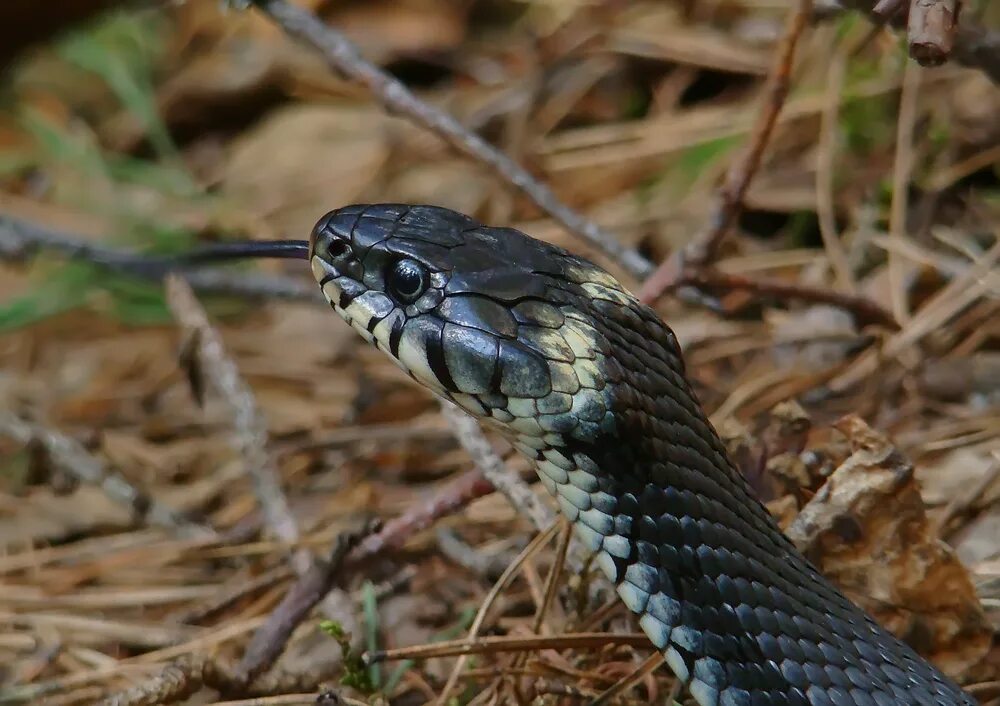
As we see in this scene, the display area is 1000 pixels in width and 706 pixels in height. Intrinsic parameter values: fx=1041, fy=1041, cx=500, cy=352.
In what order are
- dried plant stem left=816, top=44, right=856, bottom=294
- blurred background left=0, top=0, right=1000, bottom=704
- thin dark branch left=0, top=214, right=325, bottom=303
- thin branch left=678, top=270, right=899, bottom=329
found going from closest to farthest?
1. blurred background left=0, top=0, right=1000, bottom=704
2. thin branch left=678, top=270, right=899, bottom=329
3. dried plant stem left=816, top=44, right=856, bottom=294
4. thin dark branch left=0, top=214, right=325, bottom=303

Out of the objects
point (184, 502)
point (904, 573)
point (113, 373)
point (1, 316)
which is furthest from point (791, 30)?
point (1, 316)

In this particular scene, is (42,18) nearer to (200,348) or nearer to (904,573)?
(200,348)

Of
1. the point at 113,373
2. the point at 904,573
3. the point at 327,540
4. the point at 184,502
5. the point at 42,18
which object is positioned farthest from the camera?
the point at 113,373

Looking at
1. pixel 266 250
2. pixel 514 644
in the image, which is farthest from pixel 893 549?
pixel 266 250

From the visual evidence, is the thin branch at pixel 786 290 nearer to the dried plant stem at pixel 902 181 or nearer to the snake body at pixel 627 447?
the dried plant stem at pixel 902 181

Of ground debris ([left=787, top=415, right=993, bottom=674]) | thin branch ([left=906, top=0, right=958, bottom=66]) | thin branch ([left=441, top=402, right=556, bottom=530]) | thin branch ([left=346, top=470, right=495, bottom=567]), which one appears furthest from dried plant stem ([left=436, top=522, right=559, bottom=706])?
thin branch ([left=906, top=0, right=958, bottom=66])

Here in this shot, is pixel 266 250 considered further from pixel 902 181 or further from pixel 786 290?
pixel 902 181

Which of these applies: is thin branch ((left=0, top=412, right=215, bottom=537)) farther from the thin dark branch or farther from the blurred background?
the thin dark branch
